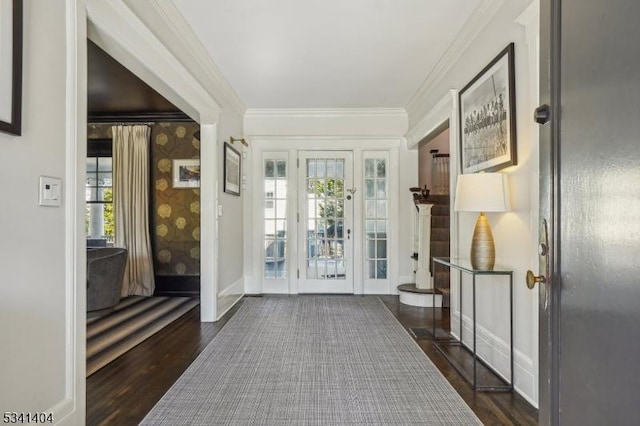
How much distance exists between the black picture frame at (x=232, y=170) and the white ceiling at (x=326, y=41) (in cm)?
76

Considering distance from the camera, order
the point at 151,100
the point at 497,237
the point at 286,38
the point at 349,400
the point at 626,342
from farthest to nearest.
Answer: the point at 151,100, the point at 286,38, the point at 497,237, the point at 349,400, the point at 626,342

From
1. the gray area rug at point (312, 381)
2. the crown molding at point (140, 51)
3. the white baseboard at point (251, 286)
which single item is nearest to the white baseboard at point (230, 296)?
the white baseboard at point (251, 286)

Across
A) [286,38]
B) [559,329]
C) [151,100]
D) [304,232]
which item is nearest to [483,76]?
[286,38]

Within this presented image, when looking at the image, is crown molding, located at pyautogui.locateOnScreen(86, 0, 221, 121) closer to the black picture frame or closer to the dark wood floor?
the black picture frame

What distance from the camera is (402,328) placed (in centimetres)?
352

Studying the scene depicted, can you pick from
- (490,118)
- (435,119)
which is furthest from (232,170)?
(490,118)

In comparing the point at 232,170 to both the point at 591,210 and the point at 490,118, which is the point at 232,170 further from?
the point at 591,210

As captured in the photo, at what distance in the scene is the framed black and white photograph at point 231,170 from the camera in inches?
162

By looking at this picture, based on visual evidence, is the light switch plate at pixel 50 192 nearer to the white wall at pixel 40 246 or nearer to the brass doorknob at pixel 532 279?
the white wall at pixel 40 246

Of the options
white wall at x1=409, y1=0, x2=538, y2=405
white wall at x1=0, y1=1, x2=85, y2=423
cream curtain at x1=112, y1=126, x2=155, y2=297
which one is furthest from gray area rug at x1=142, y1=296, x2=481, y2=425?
cream curtain at x1=112, y1=126, x2=155, y2=297

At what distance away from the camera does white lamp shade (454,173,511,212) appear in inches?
87.8

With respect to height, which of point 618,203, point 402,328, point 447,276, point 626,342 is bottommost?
point 402,328

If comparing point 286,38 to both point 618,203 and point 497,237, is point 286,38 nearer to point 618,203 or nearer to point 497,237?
point 497,237

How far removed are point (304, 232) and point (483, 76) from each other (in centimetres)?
322
